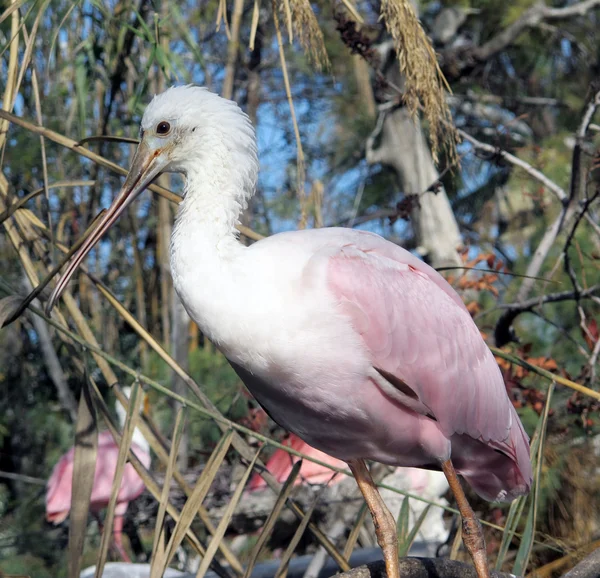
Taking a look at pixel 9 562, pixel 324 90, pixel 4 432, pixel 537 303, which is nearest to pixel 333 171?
pixel 324 90

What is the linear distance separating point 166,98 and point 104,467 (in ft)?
13.2

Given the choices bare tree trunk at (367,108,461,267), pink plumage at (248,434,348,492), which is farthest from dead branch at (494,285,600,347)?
bare tree trunk at (367,108,461,267)

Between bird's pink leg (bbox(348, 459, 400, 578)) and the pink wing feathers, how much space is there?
12.6 inches

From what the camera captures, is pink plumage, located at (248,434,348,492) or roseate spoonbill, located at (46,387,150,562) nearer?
pink plumage, located at (248,434,348,492)

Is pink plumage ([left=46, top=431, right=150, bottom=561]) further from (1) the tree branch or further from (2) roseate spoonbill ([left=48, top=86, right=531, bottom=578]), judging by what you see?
(1) the tree branch

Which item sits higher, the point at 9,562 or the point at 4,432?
the point at 4,432

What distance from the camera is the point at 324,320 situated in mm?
2432

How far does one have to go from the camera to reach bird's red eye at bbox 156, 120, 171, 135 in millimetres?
2629

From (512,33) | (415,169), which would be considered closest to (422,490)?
(415,169)

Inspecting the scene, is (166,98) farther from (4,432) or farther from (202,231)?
(4,432)

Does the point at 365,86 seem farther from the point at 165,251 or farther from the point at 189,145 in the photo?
the point at 189,145

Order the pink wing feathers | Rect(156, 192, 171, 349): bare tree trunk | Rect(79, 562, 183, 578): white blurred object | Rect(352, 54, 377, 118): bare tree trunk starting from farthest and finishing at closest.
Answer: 1. Rect(352, 54, 377, 118): bare tree trunk
2. Rect(156, 192, 171, 349): bare tree trunk
3. Rect(79, 562, 183, 578): white blurred object
4. the pink wing feathers

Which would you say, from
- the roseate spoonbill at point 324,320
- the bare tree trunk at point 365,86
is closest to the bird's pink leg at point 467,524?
the roseate spoonbill at point 324,320

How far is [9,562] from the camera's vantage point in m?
6.32
